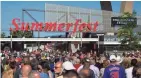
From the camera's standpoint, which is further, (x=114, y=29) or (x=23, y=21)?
(x=114, y=29)

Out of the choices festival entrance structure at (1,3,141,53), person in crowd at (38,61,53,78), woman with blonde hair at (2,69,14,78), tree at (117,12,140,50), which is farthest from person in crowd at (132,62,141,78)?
festival entrance structure at (1,3,141,53)

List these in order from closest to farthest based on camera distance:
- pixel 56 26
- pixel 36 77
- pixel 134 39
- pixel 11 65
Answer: pixel 36 77, pixel 11 65, pixel 134 39, pixel 56 26

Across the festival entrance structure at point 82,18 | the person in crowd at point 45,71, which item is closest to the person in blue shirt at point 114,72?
the person in crowd at point 45,71

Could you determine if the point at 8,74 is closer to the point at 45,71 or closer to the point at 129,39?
the point at 45,71

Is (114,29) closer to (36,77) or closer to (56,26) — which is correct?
(56,26)

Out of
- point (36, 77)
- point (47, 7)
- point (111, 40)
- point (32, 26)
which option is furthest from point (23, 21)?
point (36, 77)

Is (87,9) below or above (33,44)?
above

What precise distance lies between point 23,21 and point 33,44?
5787mm

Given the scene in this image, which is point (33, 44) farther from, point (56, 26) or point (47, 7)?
point (47, 7)

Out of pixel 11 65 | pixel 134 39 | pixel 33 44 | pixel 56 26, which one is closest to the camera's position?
pixel 11 65

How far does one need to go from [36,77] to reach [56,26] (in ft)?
224

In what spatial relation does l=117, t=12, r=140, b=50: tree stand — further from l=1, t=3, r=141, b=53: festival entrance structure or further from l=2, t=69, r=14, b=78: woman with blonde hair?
l=2, t=69, r=14, b=78: woman with blonde hair

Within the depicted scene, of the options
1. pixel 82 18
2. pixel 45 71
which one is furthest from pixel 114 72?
pixel 82 18

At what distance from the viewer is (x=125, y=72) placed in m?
10.2
